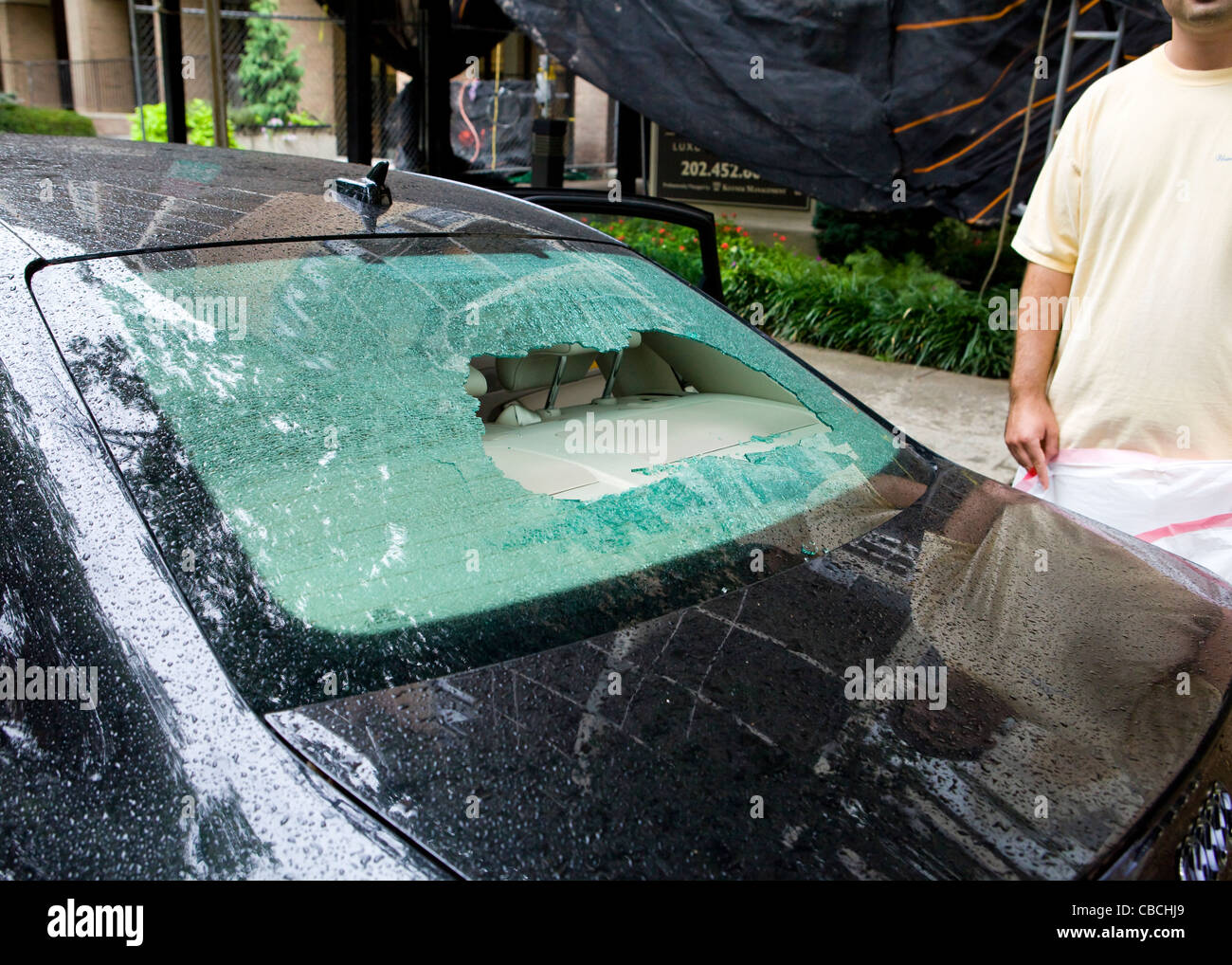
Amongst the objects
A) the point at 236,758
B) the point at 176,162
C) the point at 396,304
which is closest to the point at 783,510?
the point at 396,304

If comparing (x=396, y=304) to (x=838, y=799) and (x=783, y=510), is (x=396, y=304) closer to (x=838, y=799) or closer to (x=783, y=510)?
(x=783, y=510)

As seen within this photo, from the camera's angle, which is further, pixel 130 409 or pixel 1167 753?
pixel 130 409

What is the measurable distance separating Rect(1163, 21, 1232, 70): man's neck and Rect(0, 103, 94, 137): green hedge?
16.2 meters

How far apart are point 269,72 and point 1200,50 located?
19720mm

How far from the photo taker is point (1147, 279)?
2.33 m

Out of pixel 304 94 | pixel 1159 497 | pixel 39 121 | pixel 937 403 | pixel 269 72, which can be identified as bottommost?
pixel 937 403

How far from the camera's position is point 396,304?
1.79m

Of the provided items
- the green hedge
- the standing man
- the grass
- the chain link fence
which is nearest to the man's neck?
the standing man

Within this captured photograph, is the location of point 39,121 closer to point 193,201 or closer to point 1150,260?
point 193,201

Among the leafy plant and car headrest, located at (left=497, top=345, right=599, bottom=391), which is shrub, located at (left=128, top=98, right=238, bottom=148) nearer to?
the leafy plant

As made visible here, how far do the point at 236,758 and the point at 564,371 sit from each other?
4.49 feet

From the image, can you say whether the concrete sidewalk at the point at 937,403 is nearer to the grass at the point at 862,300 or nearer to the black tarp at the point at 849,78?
the grass at the point at 862,300

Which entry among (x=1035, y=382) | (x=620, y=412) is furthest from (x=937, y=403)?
(x=620, y=412)
